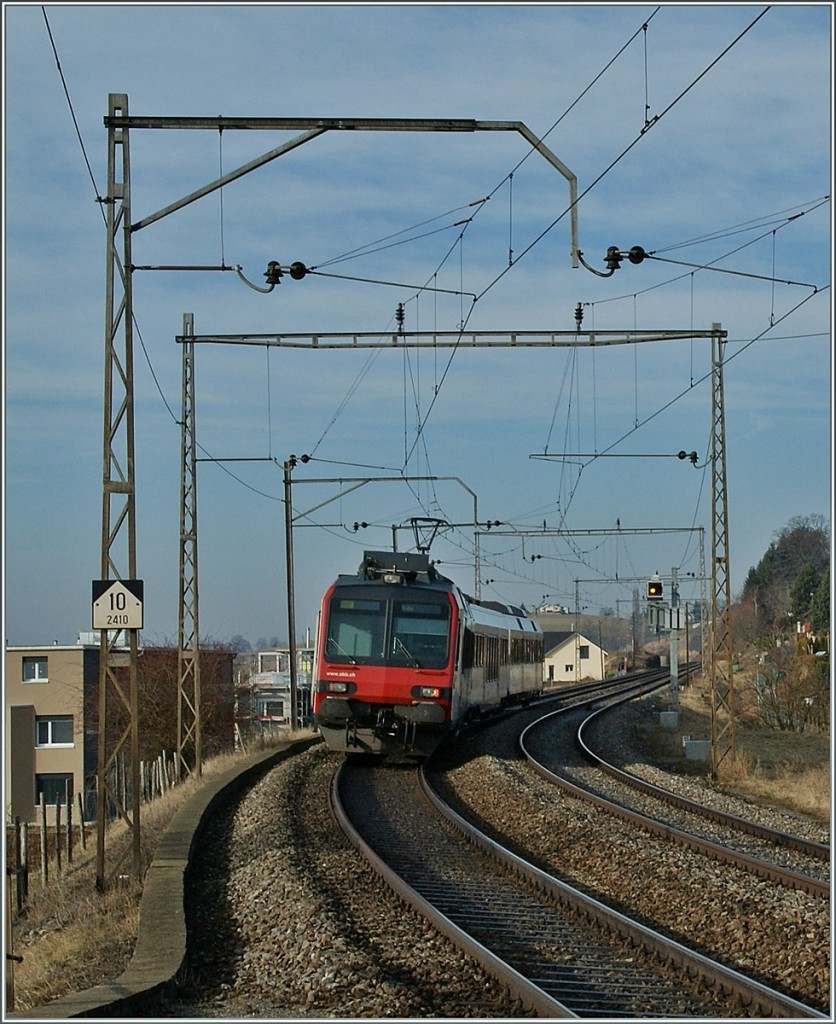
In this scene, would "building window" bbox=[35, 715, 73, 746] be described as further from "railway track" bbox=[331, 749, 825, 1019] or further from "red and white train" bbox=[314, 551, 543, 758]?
"railway track" bbox=[331, 749, 825, 1019]

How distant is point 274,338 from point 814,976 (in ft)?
49.8

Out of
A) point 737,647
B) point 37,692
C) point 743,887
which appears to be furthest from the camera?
point 737,647

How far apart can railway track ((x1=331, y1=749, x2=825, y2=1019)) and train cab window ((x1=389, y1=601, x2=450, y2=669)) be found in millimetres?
5382

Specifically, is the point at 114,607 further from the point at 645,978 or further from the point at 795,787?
the point at 795,787

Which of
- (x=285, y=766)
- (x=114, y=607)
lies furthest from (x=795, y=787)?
(x=114, y=607)

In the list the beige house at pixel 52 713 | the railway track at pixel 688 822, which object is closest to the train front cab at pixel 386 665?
the railway track at pixel 688 822

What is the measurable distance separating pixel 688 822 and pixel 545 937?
24.1 feet

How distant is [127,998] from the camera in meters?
7.30

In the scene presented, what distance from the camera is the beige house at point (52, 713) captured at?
51.9m

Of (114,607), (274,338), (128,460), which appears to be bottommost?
(114,607)

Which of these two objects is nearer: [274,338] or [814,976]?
[814,976]

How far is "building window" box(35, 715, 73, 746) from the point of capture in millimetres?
53406

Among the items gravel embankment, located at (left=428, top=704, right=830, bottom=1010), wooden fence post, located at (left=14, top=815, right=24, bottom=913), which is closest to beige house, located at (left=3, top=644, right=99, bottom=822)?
wooden fence post, located at (left=14, top=815, right=24, bottom=913)

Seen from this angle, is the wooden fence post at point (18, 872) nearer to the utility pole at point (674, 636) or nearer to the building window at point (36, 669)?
the utility pole at point (674, 636)
